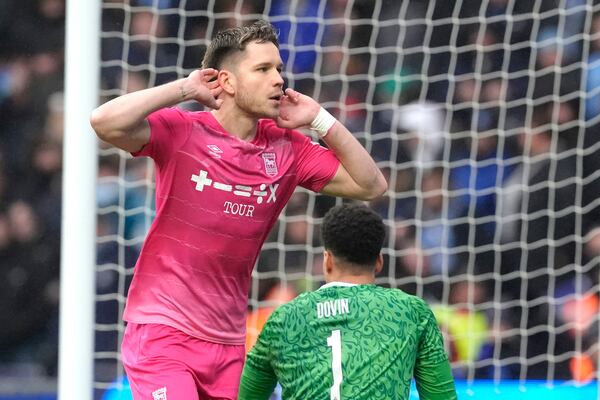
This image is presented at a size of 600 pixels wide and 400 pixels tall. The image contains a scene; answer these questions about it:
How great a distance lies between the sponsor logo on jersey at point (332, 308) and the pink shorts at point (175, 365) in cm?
56

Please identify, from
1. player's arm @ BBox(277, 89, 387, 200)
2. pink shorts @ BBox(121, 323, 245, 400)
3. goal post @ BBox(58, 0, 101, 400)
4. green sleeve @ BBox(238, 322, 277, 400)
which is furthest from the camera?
goal post @ BBox(58, 0, 101, 400)

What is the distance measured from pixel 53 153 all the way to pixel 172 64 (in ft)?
3.10

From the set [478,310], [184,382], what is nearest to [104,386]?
[478,310]

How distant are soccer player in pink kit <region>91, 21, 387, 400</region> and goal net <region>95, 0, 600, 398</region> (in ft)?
9.01

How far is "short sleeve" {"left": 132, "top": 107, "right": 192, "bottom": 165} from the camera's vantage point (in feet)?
11.1

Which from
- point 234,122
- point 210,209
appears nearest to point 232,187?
point 210,209

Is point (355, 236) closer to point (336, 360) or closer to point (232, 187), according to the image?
point (336, 360)

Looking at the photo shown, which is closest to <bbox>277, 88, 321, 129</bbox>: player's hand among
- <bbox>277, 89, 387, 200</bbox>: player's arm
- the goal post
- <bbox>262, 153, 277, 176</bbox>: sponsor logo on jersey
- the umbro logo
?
<bbox>277, 89, 387, 200</bbox>: player's arm

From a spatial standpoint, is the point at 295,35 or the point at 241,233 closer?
the point at 241,233

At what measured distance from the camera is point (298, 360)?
300 cm

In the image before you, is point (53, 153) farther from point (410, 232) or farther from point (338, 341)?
point (338, 341)

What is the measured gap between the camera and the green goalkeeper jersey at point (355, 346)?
2.97 meters

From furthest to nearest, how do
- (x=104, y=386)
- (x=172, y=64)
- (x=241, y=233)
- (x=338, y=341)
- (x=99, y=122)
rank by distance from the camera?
1. (x=172, y=64)
2. (x=104, y=386)
3. (x=241, y=233)
4. (x=99, y=122)
5. (x=338, y=341)

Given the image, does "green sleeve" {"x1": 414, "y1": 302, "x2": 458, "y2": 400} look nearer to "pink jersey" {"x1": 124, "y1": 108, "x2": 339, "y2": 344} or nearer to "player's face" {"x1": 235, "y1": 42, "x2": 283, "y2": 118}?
"pink jersey" {"x1": 124, "y1": 108, "x2": 339, "y2": 344}
